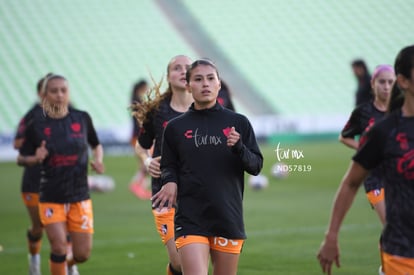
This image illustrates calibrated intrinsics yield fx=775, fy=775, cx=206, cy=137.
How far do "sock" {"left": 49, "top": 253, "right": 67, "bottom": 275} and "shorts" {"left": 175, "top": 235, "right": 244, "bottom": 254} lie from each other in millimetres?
2489

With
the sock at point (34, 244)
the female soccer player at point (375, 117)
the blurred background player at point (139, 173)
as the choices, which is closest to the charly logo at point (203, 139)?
the female soccer player at point (375, 117)

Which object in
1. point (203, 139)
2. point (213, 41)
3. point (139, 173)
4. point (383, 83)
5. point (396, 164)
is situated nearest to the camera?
point (396, 164)

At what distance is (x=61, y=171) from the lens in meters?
8.01

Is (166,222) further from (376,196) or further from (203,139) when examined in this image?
(376,196)

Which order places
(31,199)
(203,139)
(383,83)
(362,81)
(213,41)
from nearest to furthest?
(203,139) < (383,83) < (31,199) < (362,81) < (213,41)

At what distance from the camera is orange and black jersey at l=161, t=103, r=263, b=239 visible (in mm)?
5727

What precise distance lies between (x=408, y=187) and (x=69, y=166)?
4.53 meters

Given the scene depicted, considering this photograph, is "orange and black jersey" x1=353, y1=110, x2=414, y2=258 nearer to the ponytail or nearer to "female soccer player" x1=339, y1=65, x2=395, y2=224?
the ponytail

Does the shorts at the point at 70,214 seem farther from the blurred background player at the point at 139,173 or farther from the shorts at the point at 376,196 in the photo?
the blurred background player at the point at 139,173

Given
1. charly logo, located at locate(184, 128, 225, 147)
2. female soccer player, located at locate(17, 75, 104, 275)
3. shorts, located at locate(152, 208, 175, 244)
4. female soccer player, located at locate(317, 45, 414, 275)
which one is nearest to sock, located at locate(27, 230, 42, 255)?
female soccer player, located at locate(17, 75, 104, 275)

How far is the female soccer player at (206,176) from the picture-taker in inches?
Result: 224

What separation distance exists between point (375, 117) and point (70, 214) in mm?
3278

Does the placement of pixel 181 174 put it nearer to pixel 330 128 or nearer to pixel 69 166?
pixel 69 166

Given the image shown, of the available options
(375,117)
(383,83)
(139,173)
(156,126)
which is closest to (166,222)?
(156,126)
